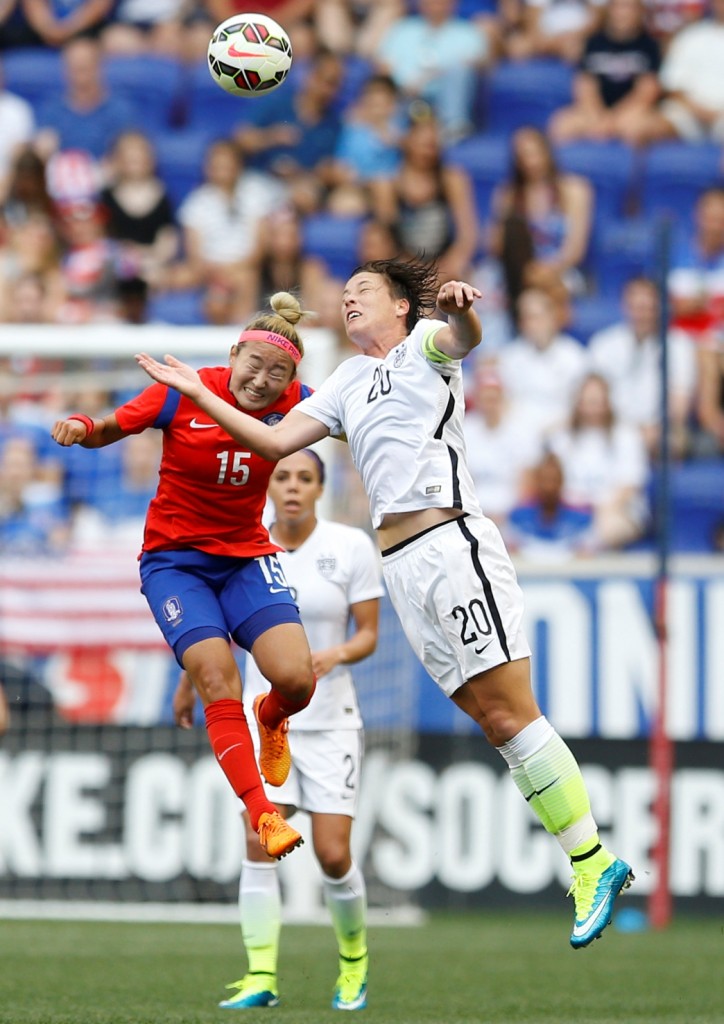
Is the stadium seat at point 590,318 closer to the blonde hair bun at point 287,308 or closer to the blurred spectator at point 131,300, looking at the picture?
the blurred spectator at point 131,300

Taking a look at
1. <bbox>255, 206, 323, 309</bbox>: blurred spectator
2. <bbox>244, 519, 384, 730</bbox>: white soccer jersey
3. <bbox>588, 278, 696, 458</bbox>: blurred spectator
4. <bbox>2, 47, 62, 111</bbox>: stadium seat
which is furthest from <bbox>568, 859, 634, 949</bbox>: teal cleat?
<bbox>2, 47, 62, 111</bbox>: stadium seat

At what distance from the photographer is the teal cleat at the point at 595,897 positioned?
20.0 ft

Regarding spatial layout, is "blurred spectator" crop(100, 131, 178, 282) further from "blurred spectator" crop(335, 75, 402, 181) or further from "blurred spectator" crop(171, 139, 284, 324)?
"blurred spectator" crop(335, 75, 402, 181)

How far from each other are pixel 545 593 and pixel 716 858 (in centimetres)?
206

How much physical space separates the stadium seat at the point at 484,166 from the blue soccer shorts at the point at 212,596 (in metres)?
9.00

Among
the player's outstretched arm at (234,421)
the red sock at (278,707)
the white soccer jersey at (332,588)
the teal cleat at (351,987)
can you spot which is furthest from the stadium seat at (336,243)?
the player's outstretched arm at (234,421)

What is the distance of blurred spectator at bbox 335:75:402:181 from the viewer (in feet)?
50.8

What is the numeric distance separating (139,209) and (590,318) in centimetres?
406

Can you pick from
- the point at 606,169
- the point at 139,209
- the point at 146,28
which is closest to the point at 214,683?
the point at 139,209

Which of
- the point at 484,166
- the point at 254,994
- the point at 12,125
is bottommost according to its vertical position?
the point at 254,994

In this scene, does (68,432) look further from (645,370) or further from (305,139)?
(305,139)

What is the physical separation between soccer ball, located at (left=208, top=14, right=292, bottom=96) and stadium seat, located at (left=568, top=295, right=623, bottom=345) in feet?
22.6

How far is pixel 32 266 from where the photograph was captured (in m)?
14.5

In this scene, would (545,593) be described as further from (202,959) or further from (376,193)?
(376,193)
